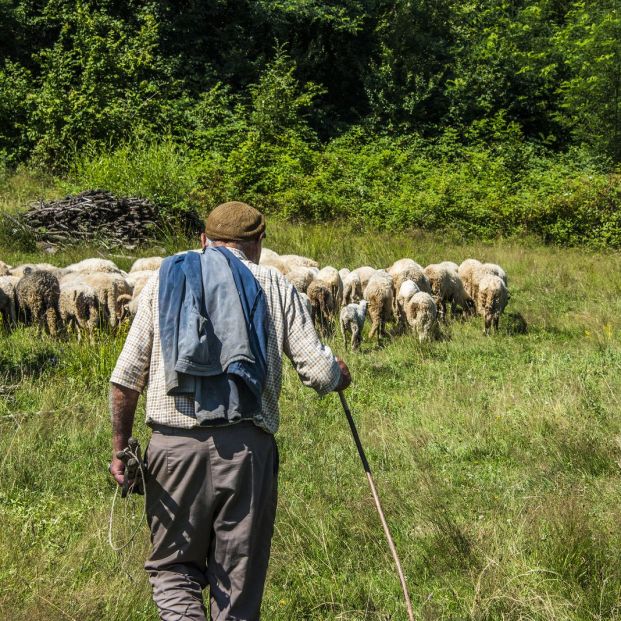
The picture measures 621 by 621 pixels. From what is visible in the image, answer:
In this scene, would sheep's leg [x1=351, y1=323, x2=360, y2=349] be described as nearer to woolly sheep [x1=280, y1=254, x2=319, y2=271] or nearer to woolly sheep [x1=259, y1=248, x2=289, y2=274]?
woolly sheep [x1=259, y1=248, x2=289, y2=274]

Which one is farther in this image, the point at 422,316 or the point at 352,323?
the point at 422,316

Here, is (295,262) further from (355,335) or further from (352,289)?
(355,335)

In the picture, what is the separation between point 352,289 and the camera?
13.6 meters

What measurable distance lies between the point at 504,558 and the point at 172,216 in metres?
14.7

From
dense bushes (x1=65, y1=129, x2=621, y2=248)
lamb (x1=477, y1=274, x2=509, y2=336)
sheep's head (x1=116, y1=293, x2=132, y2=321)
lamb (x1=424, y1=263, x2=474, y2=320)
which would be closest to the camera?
sheep's head (x1=116, y1=293, x2=132, y2=321)

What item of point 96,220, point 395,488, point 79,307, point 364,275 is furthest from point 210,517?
point 96,220

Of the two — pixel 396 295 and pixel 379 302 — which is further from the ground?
pixel 379 302

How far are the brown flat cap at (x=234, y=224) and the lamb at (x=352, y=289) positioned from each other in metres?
9.55

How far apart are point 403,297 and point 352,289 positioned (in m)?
1.21

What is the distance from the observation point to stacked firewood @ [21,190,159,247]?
17.9 meters

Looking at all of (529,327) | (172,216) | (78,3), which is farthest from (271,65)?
(529,327)

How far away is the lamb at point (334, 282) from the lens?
517 inches

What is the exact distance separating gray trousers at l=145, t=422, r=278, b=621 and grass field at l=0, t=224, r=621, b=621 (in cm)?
72

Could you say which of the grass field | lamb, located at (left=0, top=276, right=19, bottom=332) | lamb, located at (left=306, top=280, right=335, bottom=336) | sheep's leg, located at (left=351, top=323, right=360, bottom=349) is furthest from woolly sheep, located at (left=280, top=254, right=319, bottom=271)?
lamb, located at (left=0, top=276, right=19, bottom=332)
